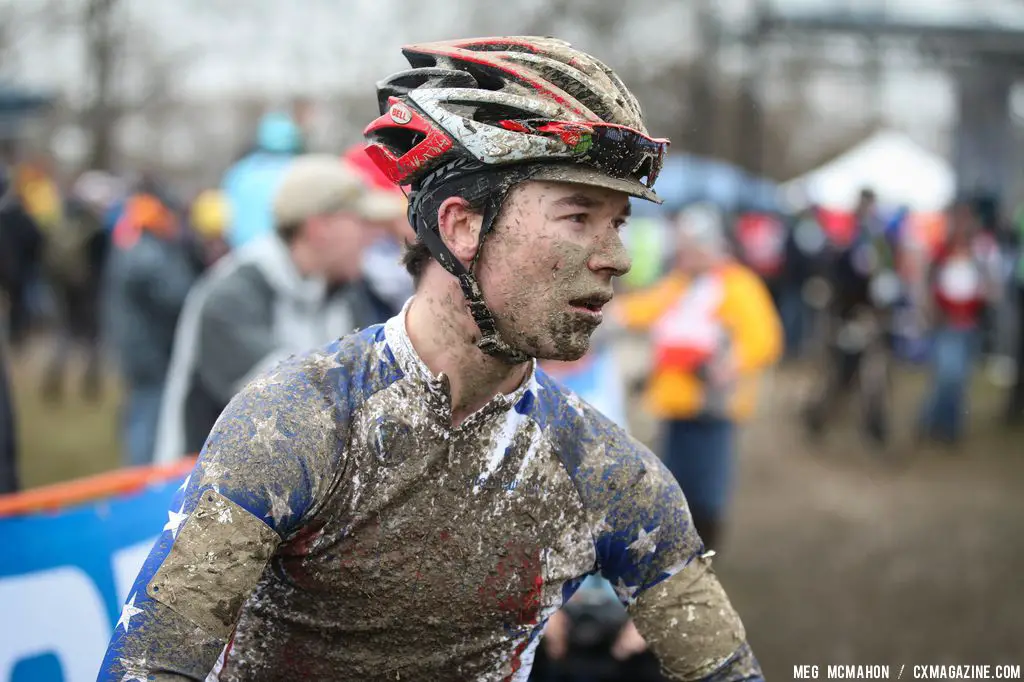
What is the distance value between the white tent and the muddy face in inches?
785

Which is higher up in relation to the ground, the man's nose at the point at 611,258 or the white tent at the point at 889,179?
the man's nose at the point at 611,258

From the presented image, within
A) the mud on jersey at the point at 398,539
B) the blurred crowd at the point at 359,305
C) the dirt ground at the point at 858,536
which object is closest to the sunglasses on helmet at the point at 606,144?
the mud on jersey at the point at 398,539

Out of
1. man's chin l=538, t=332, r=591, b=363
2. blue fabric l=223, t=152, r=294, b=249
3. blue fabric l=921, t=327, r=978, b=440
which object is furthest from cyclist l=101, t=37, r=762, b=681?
blue fabric l=921, t=327, r=978, b=440

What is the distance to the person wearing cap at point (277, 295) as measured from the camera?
505 centimetres

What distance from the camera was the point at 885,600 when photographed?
7059 millimetres

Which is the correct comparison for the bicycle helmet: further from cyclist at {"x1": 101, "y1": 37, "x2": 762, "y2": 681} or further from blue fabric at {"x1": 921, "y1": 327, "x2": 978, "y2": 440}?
blue fabric at {"x1": 921, "y1": 327, "x2": 978, "y2": 440}

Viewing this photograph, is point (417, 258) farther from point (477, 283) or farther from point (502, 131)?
point (502, 131)

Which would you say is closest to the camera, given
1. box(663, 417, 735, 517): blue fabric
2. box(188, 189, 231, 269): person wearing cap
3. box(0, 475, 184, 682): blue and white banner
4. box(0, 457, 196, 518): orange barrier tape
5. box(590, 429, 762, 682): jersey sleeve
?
box(590, 429, 762, 682): jersey sleeve

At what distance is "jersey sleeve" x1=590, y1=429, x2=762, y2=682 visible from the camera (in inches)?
91.0

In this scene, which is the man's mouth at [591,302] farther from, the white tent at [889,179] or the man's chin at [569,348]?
the white tent at [889,179]

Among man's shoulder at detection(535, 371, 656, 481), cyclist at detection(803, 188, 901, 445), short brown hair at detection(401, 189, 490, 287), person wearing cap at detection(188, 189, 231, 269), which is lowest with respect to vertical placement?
Answer: cyclist at detection(803, 188, 901, 445)

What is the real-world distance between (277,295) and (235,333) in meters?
0.29

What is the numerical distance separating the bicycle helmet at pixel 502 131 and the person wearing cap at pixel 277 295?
279cm

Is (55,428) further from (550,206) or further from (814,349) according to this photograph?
(814,349)
